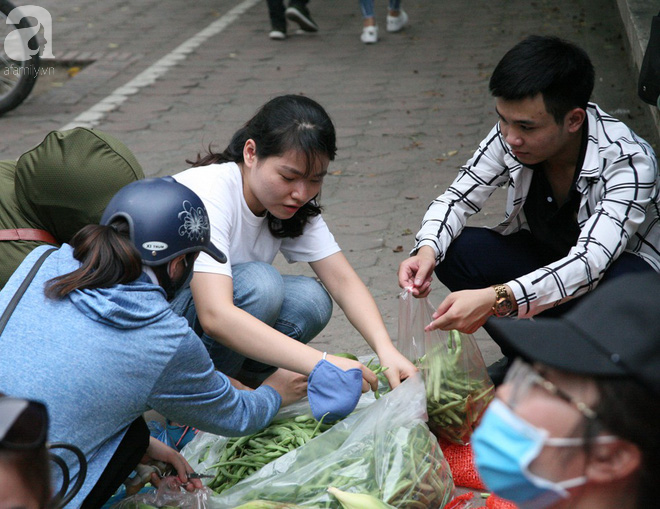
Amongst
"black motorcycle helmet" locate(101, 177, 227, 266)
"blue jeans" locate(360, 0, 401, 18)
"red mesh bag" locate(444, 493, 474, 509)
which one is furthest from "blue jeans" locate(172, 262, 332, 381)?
"blue jeans" locate(360, 0, 401, 18)

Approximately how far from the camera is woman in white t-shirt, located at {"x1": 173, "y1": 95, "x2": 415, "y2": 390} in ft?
Answer: 7.71

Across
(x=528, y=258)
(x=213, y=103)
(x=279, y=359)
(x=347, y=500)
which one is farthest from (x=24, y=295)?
(x=213, y=103)

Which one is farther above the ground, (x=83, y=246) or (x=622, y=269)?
(x=83, y=246)

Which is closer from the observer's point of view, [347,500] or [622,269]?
[347,500]

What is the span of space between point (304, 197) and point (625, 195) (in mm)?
981

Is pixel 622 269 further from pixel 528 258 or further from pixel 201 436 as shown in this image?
pixel 201 436

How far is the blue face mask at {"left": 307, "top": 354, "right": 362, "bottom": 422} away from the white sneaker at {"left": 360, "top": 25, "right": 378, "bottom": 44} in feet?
19.4

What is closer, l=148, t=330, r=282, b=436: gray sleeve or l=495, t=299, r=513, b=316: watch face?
l=148, t=330, r=282, b=436: gray sleeve

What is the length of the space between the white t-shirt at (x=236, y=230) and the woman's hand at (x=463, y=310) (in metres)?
0.57

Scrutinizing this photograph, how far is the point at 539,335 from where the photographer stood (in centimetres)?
103

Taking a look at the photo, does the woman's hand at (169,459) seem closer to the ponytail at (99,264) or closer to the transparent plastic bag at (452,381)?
the ponytail at (99,264)

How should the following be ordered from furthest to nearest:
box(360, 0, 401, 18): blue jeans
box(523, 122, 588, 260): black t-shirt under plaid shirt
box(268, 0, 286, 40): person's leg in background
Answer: box(268, 0, 286, 40): person's leg in background → box(360, 0, 401, 18): blue jeans → box(523, 122, 588, 260): black t-shirt under plaid shirt

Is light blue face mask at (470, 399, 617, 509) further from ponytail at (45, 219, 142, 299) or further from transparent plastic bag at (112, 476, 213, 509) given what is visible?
transparent plastic bag at (112, 476, 213, 509)

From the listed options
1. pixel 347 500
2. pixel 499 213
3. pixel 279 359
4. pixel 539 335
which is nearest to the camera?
pixel 539 335
